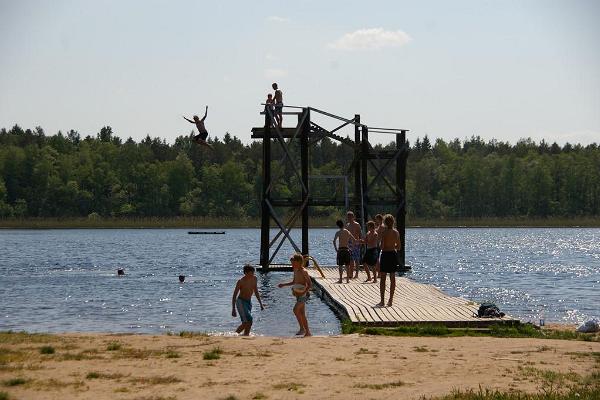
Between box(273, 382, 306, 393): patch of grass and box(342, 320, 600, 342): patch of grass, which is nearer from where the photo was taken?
box(273, 382, 306, 393): patch of grass

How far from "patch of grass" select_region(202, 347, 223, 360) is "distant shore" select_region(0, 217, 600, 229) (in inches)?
4637

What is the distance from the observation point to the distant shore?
136 meters

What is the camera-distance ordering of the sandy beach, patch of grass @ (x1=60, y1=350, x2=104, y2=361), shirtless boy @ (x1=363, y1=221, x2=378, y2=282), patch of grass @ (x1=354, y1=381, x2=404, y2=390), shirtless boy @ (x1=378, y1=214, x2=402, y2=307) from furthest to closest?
shirtless boy @ (x1=363, y1=221, x2=378, y2=282)
shirtless boy @ (x1=378, y1=214, x2=402, y2=307)
patch of grass @ (x1=60, y1=350, x2=104, y2=361)
patch of grass @ (x1=354, y1=381, x2=404, y2=390)
the sandy beach

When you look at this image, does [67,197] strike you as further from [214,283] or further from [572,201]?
[214,283]

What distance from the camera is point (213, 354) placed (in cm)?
1427

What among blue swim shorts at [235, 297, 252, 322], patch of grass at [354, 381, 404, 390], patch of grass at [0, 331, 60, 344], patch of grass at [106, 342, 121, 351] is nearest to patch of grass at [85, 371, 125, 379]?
patch of grass at [106, 342, 121, 351]

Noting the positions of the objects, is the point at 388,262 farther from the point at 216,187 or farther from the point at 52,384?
the point at 216,187

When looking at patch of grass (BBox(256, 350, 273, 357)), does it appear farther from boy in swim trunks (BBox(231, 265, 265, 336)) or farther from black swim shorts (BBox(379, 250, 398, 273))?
black swim shorts (BBox(379, 250, 398, 273))

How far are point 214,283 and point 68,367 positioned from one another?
24370mm

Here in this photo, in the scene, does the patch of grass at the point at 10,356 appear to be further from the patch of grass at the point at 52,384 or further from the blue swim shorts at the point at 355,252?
the blue swim shorts at the point at 355,252

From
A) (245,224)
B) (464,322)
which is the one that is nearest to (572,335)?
(464,322)

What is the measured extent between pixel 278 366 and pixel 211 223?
404ft

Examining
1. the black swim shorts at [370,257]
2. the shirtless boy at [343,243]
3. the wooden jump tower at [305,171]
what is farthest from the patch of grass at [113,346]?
the wooden jump tower at [305,171]

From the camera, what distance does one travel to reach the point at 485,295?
32.6 m
